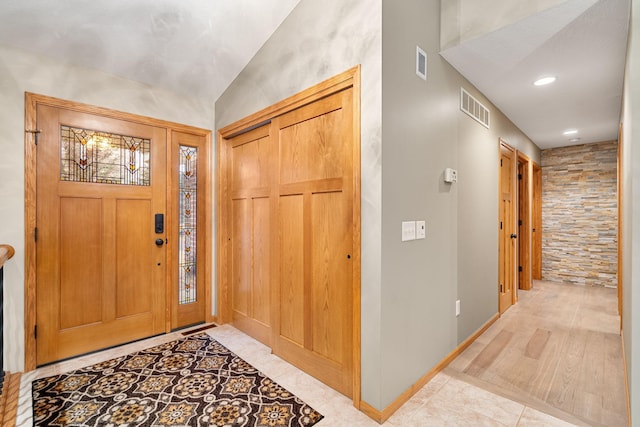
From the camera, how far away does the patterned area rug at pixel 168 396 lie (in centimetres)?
178

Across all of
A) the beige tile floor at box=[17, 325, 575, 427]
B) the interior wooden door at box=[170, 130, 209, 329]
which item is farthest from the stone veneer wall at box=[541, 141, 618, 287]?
the interior wooden door at box=[170, 130, 209, 329]

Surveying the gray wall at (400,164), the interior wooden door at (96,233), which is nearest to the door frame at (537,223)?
the gray wall at (400,164)

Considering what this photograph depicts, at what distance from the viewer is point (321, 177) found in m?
2.19

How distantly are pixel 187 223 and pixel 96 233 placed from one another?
786 millimetres

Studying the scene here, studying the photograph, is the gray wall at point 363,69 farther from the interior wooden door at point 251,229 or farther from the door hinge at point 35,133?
the door hinge at point 35,133

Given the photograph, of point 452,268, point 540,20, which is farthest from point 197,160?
point 540,20

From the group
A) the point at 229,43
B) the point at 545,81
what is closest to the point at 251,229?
the point at 229,43

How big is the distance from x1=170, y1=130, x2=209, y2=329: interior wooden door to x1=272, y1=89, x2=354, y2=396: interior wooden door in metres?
1.16

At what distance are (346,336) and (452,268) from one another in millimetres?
1126

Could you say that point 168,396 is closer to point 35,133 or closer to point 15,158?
point 15,158

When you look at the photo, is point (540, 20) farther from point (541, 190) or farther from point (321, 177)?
point (541, 190)

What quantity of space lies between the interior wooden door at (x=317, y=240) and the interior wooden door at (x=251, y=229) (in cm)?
22

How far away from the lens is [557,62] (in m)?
2.41

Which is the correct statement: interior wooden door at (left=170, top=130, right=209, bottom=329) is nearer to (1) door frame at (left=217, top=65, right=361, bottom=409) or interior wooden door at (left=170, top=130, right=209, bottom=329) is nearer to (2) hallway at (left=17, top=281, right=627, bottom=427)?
(1) door frame at (left=217, top=65, right=361, bottom=409)
